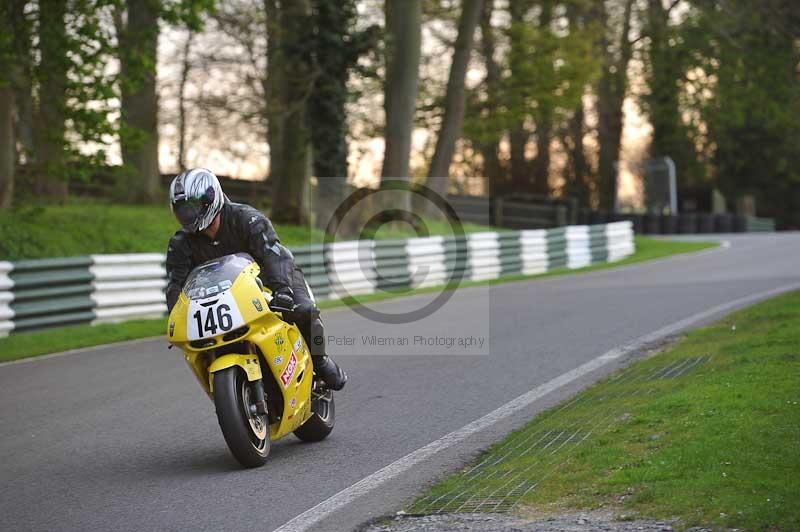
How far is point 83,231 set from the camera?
20.7 meters

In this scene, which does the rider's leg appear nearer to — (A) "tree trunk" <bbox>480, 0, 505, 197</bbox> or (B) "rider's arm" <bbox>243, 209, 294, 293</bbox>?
(B) "rider's arm" <bbox>243, 209, 294, 293</bbox>

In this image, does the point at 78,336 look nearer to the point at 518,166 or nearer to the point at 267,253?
the point at 267,253

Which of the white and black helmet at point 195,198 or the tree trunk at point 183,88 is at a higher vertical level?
the tree trunk at point 183,88

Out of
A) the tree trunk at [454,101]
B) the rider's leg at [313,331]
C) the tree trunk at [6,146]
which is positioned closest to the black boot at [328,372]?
the rider's leg at [313,331]

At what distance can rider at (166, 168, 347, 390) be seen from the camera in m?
7.04

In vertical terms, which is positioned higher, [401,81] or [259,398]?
[401,81]

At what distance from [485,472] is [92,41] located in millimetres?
14700

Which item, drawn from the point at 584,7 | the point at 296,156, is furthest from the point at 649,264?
the point at 584,7

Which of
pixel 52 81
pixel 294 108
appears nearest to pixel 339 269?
pixel 52 81

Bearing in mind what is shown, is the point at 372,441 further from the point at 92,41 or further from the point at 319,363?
the point at 92,41

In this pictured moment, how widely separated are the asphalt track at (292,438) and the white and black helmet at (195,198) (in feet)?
4.83

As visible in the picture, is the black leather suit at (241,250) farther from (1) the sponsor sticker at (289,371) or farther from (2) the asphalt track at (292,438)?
(2) the asphalt track at (292,438)

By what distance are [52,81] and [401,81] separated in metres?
10.2

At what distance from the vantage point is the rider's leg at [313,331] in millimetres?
7495
